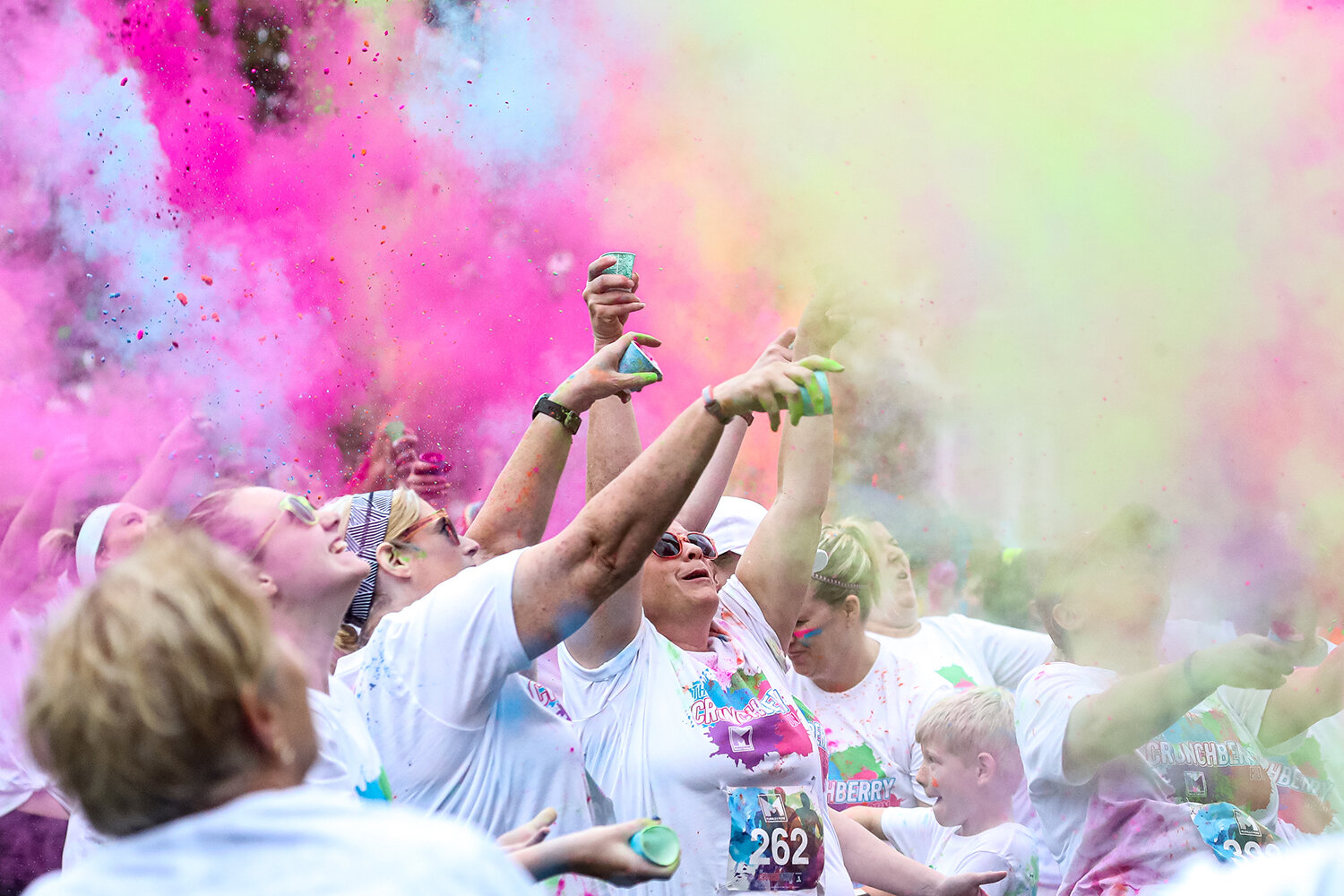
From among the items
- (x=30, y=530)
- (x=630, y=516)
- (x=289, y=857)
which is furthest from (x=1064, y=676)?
(x=30, y=530)

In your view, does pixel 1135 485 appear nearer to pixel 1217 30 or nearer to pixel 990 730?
pixel 990 730

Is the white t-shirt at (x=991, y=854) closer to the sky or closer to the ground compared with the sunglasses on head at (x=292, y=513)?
closer to the ground

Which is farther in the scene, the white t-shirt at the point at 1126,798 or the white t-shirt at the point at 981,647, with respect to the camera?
the white t-shirt at the point at 981,647

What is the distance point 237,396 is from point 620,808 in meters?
3.28

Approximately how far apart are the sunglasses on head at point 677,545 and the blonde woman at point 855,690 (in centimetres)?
75

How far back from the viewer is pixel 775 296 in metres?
5.24

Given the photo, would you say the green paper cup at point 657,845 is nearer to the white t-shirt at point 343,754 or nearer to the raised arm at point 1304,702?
the white t-shirt at point 343,754

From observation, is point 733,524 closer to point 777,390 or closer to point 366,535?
point 366,535

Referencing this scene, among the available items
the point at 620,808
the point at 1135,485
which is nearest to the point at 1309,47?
the point at 1135,485

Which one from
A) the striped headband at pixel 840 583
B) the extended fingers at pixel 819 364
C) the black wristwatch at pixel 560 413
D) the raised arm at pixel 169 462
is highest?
the extended fingers at pixel 819 364

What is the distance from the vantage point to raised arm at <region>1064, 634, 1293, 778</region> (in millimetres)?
2121

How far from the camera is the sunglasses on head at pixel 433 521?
8.08 feet

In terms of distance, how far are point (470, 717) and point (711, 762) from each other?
48 cm

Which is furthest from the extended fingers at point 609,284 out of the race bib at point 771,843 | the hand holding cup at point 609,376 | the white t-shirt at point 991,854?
the white t-shirt at point 991,854
